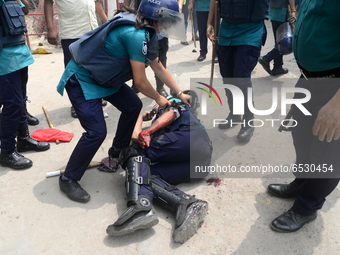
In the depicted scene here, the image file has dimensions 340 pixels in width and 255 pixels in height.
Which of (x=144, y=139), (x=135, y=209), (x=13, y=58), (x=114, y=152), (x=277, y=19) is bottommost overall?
(x=114, y=152)

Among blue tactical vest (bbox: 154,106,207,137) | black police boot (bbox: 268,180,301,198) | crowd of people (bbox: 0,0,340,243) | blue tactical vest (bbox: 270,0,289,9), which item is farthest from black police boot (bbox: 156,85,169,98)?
black police boot (bbox: 268,180,301,198)

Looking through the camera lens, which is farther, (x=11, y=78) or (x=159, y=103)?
(x=11, y=78)

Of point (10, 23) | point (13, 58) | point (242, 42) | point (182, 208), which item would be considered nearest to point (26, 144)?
point (13, 58)

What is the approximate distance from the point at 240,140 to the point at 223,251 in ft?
4.92

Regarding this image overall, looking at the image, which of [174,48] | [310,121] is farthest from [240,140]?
[174,48]

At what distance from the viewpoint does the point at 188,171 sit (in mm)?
2471

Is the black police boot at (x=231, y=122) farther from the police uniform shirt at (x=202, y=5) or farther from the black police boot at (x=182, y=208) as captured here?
the police uniform shirt at (x=202, y=5)

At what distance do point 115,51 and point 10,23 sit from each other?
3.27 feet

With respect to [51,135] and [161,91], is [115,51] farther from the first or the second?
[161,91]

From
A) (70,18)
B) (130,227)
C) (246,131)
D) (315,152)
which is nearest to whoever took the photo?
(315,152)

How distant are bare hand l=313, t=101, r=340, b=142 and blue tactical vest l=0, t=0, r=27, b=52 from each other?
2406 mm

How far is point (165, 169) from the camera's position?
96.7 inches

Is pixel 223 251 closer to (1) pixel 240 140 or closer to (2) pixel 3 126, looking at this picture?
(1) pixel 240 140

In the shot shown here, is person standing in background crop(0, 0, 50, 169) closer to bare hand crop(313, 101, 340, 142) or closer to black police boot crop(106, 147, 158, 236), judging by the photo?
black police boot crop(106, 147, 158, 236)
